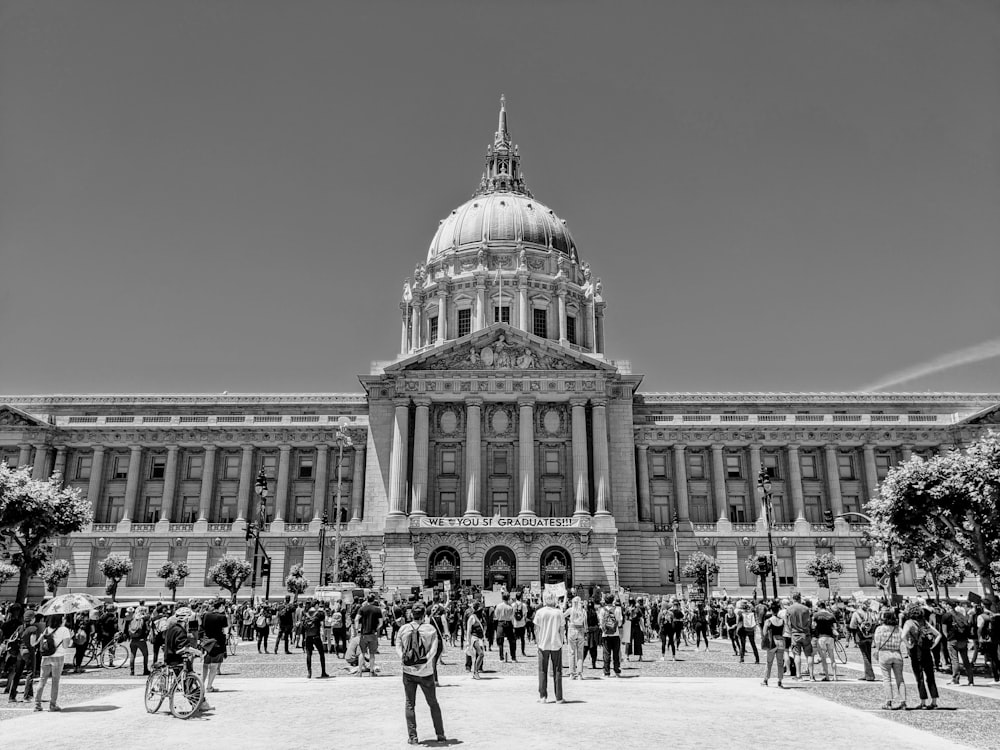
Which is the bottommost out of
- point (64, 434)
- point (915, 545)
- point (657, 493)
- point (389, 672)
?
point (389, 672)

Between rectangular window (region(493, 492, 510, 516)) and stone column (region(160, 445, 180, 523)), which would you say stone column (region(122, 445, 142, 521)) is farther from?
rectangular window (region(493, 492, 510, 516))

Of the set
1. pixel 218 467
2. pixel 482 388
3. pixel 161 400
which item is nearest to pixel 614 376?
pixel 482 388

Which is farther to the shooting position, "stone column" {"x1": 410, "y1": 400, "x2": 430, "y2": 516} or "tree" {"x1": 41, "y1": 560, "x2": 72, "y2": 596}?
"stone column" {"x1": 410, "y1": 400, "x2": 430, "y2": 516}

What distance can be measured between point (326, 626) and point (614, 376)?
43.5 metres

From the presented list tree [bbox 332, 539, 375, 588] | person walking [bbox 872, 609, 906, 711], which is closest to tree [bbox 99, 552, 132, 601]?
tree [bbox 332, 539, 375, 588]

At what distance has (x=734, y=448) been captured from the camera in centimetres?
7331

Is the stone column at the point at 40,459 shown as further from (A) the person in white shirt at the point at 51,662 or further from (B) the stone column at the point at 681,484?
(A) the person in white shirt at the point at 51,662

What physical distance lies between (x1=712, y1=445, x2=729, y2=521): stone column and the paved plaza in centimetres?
4922

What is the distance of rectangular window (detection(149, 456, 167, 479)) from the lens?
73125mm

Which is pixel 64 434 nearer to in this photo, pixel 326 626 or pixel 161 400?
pixel 161 400

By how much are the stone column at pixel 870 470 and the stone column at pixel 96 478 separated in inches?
2636

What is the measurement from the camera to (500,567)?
6334 centimetres

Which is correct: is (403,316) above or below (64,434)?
above

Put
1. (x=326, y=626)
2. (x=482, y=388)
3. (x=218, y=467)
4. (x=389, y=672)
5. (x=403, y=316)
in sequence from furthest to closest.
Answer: (x=403, y=316) → (x=218, y=467) → (x=482, y=388) → (x=326, y=626) → (x=389, y=672)
